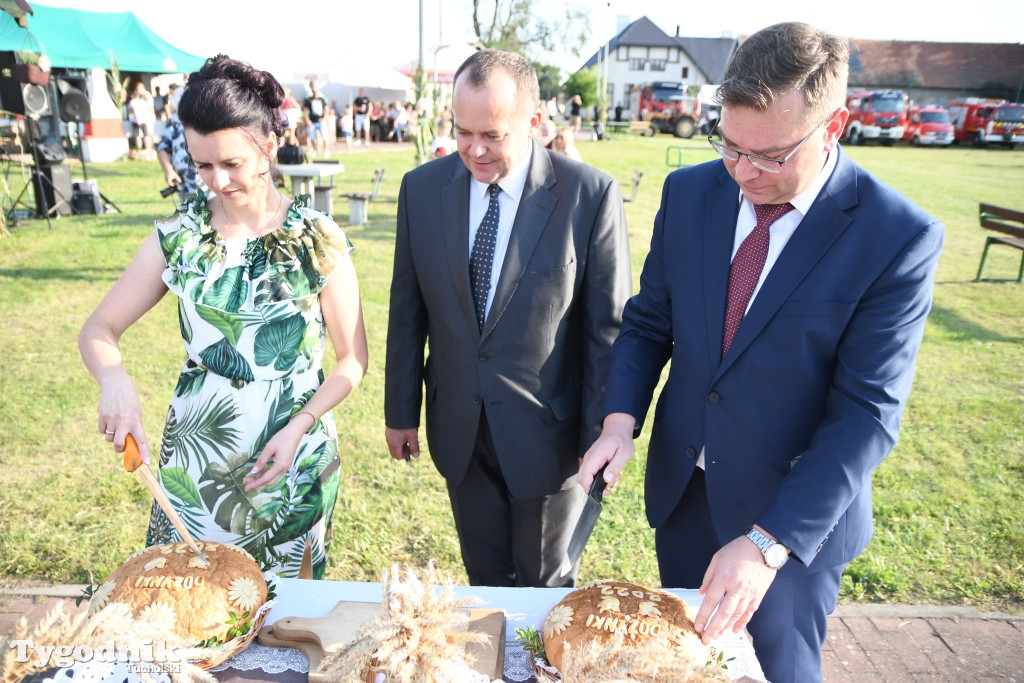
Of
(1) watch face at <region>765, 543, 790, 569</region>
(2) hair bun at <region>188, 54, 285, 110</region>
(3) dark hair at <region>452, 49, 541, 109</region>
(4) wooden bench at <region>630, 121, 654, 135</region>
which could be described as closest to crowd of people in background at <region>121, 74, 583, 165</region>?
(2) hair bun at <region>188, 54, 285, 110</region>

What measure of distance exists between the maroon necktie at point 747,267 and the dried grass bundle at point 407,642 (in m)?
1.06

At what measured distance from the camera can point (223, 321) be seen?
7.20 ft

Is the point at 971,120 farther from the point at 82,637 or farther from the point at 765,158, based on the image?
the point at 82,637

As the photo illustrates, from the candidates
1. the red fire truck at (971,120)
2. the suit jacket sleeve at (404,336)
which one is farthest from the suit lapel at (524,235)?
the red fire truck at (971,120)

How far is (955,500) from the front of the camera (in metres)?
4.37

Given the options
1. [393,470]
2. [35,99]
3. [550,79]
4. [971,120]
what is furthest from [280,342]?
[550,79]

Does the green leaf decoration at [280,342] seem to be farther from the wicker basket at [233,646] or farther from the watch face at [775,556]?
the watch face at [775,556]

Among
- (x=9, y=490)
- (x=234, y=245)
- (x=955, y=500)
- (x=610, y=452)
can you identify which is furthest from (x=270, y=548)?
(x=955, y=500)

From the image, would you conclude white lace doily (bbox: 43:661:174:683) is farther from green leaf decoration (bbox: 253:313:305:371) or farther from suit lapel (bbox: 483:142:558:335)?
suit lapel (bbox: 483:142:558:335)

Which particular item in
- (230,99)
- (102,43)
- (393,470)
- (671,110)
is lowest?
(393,470)

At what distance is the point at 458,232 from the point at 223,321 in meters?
0.83

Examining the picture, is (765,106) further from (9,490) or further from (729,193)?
(9,490)

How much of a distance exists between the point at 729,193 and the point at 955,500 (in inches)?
138

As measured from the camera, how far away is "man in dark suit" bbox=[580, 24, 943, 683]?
1.59 m
